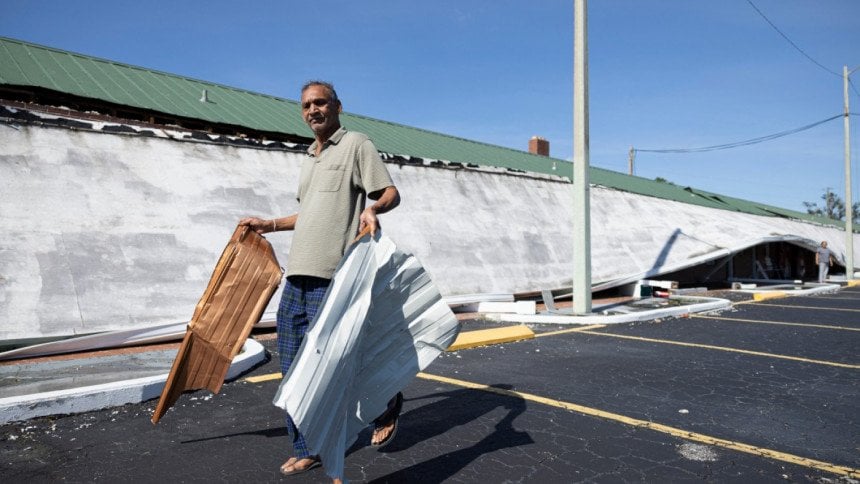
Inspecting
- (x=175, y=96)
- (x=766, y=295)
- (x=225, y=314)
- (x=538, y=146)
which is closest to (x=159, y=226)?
(x=225, y=314)

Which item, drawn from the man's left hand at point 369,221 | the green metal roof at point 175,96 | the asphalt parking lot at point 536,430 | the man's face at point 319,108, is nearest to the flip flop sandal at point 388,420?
the asphalt parking lot at point 536,430

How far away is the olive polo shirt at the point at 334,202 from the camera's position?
290 centimetres

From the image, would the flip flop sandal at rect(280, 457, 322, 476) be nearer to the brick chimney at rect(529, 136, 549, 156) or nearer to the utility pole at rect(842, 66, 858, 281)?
the brick chimney at rect(529, 136, 549, 156)

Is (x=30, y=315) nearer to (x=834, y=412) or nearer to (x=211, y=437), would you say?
(x=211, y=437)

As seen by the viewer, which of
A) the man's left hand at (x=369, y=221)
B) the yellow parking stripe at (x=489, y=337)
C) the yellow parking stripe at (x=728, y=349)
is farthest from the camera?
the yellow parking stripe at (x=489, y=337)

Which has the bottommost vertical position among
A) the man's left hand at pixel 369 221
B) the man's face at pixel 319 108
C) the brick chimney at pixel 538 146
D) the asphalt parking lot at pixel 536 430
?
the asphalt parking lot at pixel 536 430

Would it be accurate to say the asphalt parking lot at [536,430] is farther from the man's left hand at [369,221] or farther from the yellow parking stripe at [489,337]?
the man's left hand at [369,221]

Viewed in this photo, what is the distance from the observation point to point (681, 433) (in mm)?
3635

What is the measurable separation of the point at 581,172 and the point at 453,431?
7.06 metres

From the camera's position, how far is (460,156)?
16453 mm

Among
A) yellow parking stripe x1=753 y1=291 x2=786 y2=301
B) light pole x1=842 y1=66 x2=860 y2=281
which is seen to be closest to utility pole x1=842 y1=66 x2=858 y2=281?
light pole x1=842 y1=66 x2=860 y2=281

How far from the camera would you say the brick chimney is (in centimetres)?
2633

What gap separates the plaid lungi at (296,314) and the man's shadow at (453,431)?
524 mm

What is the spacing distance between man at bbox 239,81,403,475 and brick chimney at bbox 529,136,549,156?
2414cm
